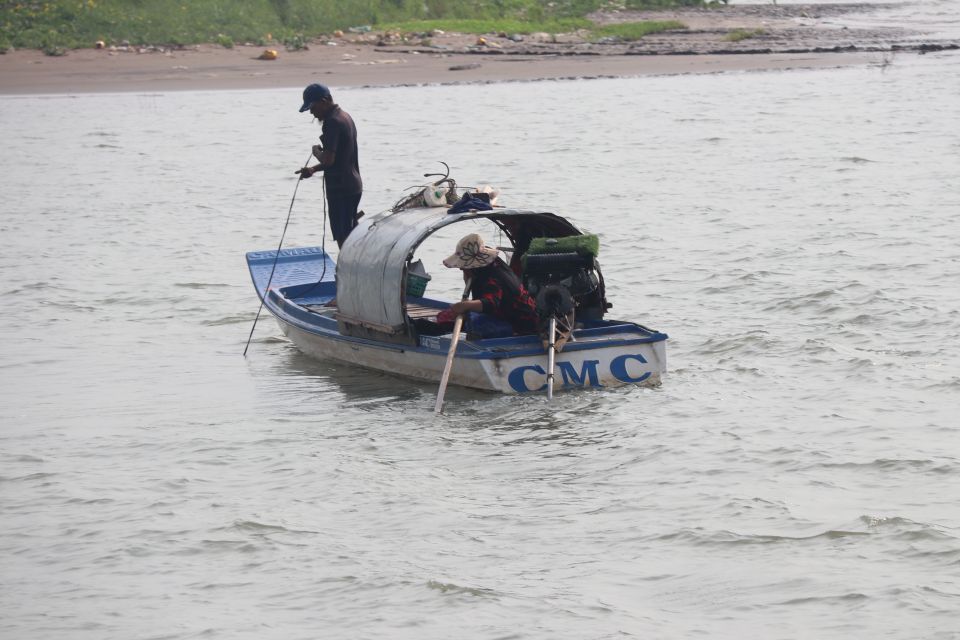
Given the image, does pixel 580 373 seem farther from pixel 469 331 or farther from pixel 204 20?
pixel 204 20

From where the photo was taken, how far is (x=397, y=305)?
449 inches

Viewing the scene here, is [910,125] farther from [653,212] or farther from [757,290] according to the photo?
[757,290]

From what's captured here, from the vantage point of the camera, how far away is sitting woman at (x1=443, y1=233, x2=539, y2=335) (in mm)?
11031

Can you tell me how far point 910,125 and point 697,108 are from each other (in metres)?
6.20

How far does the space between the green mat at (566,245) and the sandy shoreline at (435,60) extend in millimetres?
23912

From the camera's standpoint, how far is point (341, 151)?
44.3 feet

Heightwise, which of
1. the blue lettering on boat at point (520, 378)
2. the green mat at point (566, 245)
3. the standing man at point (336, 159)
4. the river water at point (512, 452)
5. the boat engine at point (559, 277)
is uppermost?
the standing man at point (336, 159)

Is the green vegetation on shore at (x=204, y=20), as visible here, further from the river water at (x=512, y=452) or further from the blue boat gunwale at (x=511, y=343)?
the blue boat gunwale at (x=511, y=343)

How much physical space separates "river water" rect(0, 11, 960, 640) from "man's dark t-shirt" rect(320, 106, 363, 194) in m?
1.75

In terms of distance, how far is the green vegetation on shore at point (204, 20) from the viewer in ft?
124

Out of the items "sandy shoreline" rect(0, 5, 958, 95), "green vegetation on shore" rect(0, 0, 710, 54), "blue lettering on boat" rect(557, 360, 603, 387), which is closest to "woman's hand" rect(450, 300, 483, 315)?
"blue lettering on boat" rect(557, 360, 603, 387)

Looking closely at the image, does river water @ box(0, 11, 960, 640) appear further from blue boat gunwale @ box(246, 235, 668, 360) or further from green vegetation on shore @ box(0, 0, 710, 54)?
green vegetation on shore @ box(0, 0, 710, 54)

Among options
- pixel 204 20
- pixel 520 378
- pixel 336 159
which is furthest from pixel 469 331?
pixel 204 20

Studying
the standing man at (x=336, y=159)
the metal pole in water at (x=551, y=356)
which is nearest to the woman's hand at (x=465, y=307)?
the metal pole in water at (x=551, y=356)
